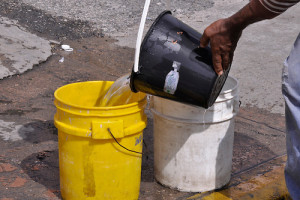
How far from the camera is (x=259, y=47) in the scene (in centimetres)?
625

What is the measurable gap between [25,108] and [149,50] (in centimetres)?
225

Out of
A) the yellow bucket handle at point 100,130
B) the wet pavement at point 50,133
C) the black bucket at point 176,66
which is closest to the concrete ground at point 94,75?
the wet pavement at point 50,133

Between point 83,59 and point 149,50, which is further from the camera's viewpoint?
point 83,59

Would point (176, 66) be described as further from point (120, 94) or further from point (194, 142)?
point (194, 142)

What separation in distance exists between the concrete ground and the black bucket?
2.76ft

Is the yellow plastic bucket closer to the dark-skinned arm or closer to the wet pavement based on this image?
the wet pavement

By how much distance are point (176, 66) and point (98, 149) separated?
25.3 inches

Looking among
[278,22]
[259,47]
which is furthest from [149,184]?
[278,22]

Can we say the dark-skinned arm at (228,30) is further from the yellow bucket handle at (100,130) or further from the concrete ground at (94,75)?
the concrete ground at (94,75)

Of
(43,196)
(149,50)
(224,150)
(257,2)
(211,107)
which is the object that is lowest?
(43,196)

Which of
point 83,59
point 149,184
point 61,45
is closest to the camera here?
point 149,184

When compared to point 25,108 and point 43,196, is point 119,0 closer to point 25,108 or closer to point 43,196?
point 25,108

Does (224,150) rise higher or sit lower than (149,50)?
lower

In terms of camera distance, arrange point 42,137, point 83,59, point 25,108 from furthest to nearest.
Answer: point 83,59 → point 25,108 → point 42,137
